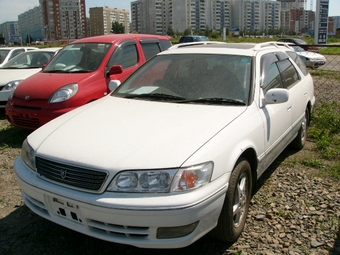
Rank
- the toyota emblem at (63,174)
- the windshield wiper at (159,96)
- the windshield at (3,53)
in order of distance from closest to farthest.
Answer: the toyota emblem at (63,174)
the windshield wiper at (159,96)
the windshield at (3,53)

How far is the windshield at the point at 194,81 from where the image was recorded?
3498 mm

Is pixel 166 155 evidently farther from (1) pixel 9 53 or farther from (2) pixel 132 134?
(1) pixel 9 53

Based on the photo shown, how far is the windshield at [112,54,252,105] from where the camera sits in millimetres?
3498

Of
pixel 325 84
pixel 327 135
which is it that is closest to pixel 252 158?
pixel 327 135

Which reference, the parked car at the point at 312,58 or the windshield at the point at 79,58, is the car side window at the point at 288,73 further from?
the parked car at the point at 312,58

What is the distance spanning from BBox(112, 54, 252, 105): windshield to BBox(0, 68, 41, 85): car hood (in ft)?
15.7

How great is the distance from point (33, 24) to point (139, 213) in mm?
134157

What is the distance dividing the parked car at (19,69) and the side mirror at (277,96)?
5.77 m

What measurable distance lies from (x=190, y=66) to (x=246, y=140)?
4.03 ft

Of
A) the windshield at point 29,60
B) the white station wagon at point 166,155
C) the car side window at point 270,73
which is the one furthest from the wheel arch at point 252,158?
the windshield at point 29,60

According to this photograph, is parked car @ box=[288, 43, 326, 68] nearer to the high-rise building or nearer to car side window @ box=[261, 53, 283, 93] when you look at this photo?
car side window @ box=[261, 53, 283, 93]

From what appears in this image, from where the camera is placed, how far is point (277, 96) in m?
3.42

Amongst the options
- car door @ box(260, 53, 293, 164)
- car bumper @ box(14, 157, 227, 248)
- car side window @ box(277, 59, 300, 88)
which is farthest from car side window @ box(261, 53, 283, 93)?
car bumper @ box(14, 157, 227, 248)

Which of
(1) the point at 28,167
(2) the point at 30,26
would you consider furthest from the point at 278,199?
(2) the point at 30,26
